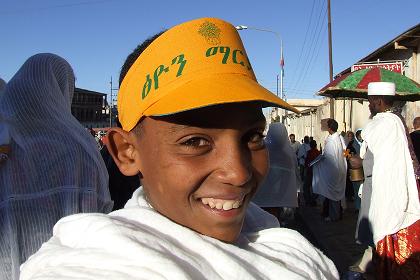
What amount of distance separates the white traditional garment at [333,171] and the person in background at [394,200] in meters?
4.39

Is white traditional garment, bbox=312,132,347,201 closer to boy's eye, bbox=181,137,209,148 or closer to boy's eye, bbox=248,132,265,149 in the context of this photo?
boy's eye, bbox=248,132,265,149

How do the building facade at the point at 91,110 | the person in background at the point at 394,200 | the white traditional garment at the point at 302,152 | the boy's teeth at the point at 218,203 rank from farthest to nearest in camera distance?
the building facade at the point at 91,110 < the white traditional garment at the point at 302,152 < the person in background at the point at 394,200 < the boy's teeth at the point at 218,203

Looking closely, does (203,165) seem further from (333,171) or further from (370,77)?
(333,171)

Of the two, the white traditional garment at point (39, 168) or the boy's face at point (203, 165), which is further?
the white traditional garment at point (39, 168)

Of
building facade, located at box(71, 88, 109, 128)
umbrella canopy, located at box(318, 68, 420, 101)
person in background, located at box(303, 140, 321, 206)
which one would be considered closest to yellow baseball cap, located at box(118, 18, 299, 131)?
umbrella canopy, located at box(318, 68, 420, 101)

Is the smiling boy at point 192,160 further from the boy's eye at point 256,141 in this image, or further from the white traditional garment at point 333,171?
the white traditional garment at point 333,171

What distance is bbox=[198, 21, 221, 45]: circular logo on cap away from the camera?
1.25 metres

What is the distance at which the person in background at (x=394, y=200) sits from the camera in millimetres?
4410

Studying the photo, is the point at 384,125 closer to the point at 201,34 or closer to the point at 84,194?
the point at 84,194

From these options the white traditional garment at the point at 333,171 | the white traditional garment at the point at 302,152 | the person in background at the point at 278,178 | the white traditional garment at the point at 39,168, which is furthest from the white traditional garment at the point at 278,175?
the white traditional garment at the point at 302,152

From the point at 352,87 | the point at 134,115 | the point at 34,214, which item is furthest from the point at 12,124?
the point at 352,87

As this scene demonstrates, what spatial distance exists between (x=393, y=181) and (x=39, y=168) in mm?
3418

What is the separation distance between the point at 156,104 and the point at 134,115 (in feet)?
0.30

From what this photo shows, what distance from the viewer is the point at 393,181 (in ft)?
14.8
